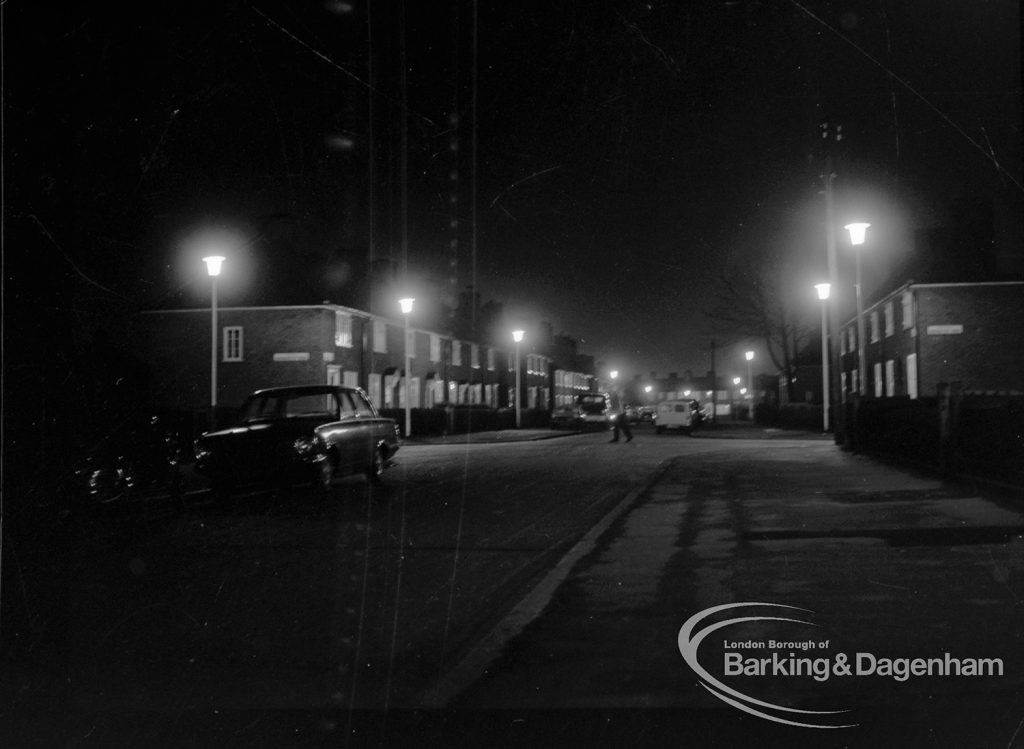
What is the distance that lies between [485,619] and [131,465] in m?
8.06

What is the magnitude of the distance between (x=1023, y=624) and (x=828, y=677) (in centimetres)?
159

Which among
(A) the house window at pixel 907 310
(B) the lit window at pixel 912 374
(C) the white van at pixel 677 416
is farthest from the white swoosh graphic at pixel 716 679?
(C) the white van at pixel 677 416

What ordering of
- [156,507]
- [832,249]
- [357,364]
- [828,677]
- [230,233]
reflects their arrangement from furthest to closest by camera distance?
[357,364] < [230,233] < [832,249] < [156,507] < [828,677]

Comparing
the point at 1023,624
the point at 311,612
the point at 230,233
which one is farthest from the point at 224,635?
the point at 230,233

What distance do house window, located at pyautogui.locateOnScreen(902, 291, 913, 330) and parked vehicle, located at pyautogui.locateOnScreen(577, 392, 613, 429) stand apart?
21.9 meters

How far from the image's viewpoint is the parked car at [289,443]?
15.5m

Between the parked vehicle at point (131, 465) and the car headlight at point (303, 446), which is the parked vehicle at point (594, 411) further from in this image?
the parked vehicle at point (131, 465)

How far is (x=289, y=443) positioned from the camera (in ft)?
51.0

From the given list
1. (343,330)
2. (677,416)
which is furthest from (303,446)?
(677,416)

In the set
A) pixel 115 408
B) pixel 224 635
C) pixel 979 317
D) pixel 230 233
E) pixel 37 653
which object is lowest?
pixel 224 635

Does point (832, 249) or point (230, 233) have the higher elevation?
point (230, 233)

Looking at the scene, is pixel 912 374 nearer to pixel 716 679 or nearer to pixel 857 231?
pixel 857 231

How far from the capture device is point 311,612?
7.05 metres

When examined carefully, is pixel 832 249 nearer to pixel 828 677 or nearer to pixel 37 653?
pixel 828 677
